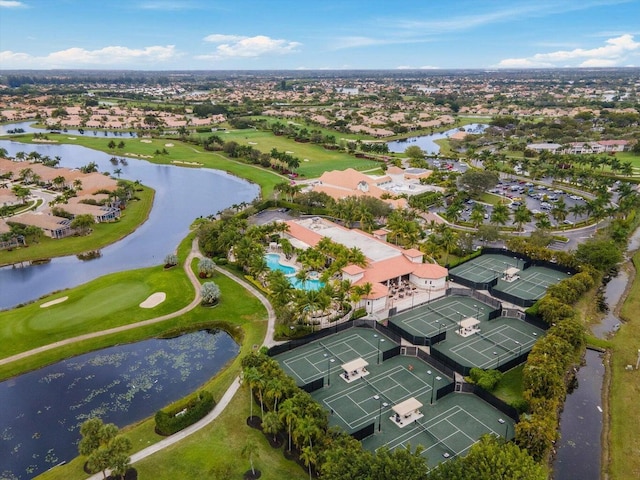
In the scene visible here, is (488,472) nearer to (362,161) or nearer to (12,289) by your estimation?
(12,289)

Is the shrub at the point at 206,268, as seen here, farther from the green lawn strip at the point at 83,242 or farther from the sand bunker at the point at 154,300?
the green lawn strip at the point at 83,242

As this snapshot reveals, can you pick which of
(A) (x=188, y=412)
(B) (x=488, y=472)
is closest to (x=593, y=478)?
(B) (x=488, y=472)

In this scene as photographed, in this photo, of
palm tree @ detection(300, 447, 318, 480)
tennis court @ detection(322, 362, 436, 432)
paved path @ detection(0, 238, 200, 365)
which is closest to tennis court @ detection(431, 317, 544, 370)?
tennis court @ detection(322, 362, 436, 432)

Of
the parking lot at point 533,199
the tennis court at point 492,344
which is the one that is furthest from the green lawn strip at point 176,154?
the tennis court at point 492,344

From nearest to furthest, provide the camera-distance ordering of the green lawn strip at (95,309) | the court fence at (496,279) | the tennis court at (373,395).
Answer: the tennis court at (373,395) < the green lawn strip at (95,309) < the court fence at (496,279)

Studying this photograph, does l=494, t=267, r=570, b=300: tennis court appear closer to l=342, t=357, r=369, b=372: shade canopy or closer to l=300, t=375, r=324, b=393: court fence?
l=342, t=357, r=369, b=372: shade canopy
